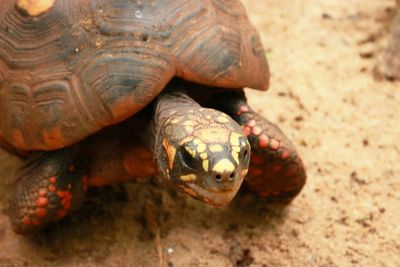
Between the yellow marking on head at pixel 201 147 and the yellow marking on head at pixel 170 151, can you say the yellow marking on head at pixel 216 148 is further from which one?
the yellow marking on head at pixel 170 151

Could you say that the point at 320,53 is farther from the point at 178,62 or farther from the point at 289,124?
the point at 178,62

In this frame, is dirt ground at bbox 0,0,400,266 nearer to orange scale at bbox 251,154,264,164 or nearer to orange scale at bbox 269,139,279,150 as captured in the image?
orange scale at bbox 251,154,264,164

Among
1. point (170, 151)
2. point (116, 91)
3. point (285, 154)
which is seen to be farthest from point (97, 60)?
point (285, 154)

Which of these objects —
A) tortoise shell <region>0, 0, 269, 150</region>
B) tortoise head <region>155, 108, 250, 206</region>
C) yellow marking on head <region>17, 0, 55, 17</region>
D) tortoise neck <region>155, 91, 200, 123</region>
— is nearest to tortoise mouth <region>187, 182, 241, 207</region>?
tortoise head <region>155, 108, 250, 206</region>

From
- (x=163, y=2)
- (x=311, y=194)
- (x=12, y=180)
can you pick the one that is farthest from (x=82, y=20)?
(x=311, y=194)

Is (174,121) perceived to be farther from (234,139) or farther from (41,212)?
(41,212)

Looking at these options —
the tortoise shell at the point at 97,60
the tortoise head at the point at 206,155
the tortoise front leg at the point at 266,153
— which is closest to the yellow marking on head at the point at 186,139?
the tortoise head at the point at 206,155

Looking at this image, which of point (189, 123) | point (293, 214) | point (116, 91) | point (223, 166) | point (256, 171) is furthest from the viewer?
point (293, 214)
